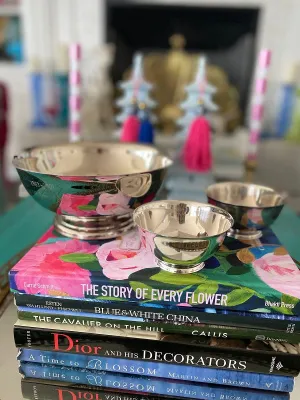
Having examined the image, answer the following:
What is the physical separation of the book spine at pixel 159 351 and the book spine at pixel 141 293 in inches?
2.0

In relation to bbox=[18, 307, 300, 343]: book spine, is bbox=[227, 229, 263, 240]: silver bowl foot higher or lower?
higher

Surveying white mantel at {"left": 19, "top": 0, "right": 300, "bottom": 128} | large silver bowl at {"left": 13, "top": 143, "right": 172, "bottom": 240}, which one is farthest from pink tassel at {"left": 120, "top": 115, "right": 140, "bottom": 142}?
white mantel at {"left": 19, "top": 0, "right": 300, "bottom": 128}

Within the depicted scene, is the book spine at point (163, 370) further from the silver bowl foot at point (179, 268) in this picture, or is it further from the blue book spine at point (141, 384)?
the silver bowl foot at point (179, 268)

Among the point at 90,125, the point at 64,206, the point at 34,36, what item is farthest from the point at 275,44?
the point at 64,206

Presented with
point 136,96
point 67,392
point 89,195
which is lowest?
point 67,392

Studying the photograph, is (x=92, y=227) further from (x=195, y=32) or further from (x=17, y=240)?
(x=195, y=32)

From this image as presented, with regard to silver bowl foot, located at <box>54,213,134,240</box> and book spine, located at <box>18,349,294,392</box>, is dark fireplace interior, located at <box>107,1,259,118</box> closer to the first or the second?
silver bowl foot, located at <box>54,213,134,240</box>

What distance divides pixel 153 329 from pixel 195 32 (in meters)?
2.49

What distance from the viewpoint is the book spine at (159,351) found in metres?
0.44

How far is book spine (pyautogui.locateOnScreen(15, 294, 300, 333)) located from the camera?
1.41 feet

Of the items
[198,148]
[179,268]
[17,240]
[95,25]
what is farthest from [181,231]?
[95,25]

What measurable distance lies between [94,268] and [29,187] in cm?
16

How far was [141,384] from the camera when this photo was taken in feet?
1.51

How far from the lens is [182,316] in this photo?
1.45 feet
